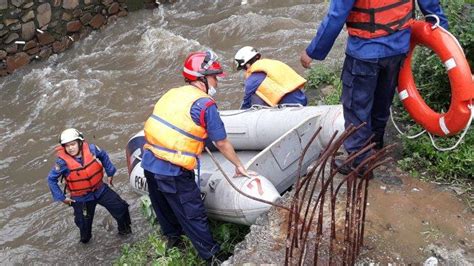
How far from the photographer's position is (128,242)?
536cm

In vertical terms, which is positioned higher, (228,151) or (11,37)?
(228,151)

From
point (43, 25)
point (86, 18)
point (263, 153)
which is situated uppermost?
point (263, 153)

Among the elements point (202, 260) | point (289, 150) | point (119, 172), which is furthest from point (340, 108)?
point (119, 172)

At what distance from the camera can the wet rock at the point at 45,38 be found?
875 centimetres

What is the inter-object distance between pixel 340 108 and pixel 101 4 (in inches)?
254

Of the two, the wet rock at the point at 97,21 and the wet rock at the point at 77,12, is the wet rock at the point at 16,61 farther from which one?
the wet rock at the point at 97,21

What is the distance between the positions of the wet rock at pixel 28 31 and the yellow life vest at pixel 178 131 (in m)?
5.61

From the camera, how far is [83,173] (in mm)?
5016

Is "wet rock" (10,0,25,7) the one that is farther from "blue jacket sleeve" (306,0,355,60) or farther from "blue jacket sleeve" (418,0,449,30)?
"blue jacket sleeve" (418,0,449,30)

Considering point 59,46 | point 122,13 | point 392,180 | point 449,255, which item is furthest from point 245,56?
point 122,13

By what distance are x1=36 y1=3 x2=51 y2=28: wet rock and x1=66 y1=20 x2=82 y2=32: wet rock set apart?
395 mm

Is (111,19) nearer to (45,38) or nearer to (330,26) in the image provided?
(45,38)

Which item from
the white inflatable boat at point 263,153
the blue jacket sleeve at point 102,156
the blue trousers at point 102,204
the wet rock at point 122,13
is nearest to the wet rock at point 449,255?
the white inflatable boat at point 263,153

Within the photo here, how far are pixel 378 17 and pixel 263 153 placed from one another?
1.42 meters
